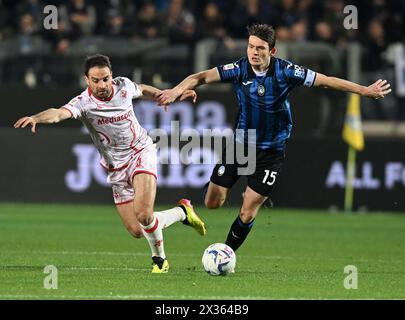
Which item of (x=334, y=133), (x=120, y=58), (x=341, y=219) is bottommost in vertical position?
(x=341, y=219)

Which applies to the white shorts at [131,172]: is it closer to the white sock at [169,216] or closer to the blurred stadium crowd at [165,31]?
the white sock at [169,216]

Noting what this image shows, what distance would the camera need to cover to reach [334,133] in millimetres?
22250

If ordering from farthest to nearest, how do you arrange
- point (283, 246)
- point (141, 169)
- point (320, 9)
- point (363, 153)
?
point (320, 9) < point (363, 153) < point (283, 246) < point (141, 169)

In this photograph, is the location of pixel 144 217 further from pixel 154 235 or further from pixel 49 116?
pixel 49 116

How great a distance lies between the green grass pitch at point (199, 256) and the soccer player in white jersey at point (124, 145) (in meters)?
0.51

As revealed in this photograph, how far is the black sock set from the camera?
40.0ft

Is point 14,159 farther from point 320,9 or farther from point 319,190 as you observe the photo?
point 320,9

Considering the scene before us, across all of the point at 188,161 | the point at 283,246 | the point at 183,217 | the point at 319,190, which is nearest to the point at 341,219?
the point at 319,190

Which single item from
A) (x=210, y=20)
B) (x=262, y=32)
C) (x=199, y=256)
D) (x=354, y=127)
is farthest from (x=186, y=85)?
(x=210, y=20)

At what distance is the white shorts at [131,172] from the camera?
11.8 m

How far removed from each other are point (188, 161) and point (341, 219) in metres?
3.14

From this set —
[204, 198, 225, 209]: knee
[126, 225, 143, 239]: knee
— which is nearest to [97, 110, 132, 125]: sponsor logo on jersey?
[126, 225, 143, 239]: knee

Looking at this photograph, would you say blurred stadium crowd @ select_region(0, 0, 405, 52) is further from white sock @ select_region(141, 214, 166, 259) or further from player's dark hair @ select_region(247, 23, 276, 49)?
white sock @ select_region(141, 214, 166, 259)

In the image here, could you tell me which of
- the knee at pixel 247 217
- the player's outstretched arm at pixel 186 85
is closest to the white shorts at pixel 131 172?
the player's outstretched arm at pixel 186 85
